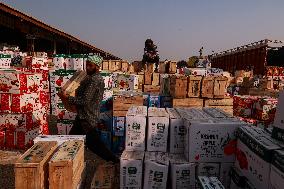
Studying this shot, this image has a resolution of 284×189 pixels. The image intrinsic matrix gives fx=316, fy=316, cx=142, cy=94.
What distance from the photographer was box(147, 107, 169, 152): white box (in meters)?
4.95

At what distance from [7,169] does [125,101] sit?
2973 millimetres

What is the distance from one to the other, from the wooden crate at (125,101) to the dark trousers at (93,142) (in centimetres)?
159

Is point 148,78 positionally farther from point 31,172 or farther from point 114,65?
point 31,172

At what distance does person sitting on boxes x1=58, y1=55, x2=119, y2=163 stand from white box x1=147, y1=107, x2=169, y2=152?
50.3 inches

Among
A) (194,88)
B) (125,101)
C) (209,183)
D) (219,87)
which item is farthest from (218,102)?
(209,183)

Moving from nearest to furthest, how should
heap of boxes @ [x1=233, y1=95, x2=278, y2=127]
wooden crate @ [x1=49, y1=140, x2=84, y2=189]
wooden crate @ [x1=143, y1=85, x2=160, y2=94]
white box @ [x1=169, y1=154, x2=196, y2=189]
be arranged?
wooden crate @ [x1=49, y1=140, x2=84, y2=189] < white box @ [x1=169, y1=154, x2=196, y2=189] < heap of boxes @ [x1=233, y1=95, x2=278, y2=127] < wooden crate @ [x1=143, y1=85, x2=160, y2=94]

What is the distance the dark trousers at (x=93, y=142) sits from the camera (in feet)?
19.6

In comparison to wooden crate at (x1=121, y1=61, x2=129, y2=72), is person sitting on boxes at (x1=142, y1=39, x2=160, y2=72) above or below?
above

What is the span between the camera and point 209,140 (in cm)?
460

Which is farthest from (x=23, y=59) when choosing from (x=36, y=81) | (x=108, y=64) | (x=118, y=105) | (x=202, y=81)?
(x=202, y=81)

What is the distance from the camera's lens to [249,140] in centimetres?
405

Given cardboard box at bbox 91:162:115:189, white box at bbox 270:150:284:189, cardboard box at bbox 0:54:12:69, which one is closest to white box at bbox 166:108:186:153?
cardboard box at bbox 91:162:115:189

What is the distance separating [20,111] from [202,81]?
4605mm

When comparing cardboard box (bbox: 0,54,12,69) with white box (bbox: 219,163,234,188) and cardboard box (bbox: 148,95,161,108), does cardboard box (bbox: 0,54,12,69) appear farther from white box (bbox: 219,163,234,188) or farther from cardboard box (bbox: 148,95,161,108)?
white box (bbox: 219,163,234,188)
